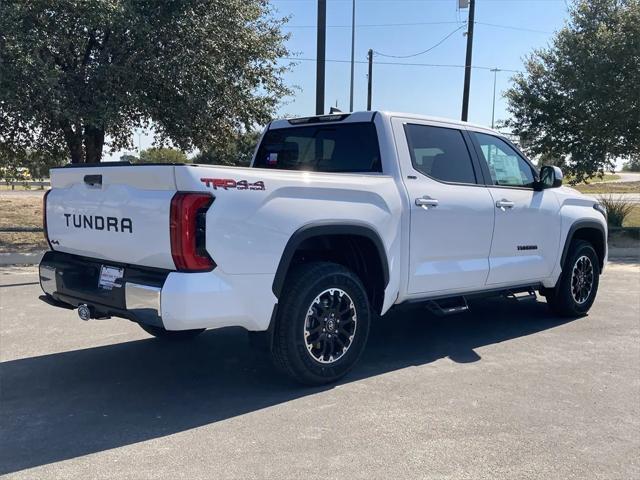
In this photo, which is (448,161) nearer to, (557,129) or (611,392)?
(611,392)

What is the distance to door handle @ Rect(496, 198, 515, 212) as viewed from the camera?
560 centimetres

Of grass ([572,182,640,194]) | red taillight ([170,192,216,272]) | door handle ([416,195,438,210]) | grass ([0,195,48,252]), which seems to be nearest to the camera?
red taillight ([170,192,216,272])

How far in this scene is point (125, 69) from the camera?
10.9 meters

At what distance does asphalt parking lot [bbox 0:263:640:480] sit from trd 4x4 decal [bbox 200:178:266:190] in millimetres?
1473

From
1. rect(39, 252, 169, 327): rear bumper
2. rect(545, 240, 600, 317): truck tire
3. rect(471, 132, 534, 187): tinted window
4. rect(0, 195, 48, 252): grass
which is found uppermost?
rect(471, 132, 534, 187): tinted window

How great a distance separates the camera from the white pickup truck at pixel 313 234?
145 inches

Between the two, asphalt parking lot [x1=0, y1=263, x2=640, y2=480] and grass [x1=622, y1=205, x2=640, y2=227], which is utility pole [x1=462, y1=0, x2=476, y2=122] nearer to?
grass [x1=622, y1=205, x2=640, y2=227]

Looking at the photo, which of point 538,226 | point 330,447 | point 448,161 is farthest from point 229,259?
point 538,226

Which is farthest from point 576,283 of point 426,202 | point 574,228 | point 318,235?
point 318,235

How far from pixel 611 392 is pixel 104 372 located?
152 inches

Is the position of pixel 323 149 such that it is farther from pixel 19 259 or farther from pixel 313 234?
pixel 19 259

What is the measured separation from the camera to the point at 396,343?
5.73m

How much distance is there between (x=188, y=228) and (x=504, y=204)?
3.23 m

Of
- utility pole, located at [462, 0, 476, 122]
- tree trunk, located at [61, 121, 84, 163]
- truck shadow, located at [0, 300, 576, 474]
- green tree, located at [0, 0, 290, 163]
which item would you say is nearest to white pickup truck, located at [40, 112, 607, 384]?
truck shadow, located at [0, 300, 576, 474]
